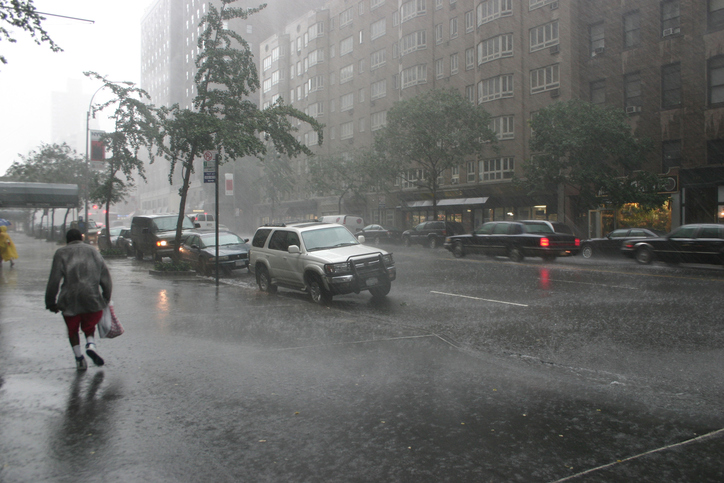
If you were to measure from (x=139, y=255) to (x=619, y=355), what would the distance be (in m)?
22.8

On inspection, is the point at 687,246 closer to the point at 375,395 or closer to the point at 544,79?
the point at 375,395

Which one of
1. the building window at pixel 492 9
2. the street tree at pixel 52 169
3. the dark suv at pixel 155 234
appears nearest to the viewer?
the dark suv at pixel 155 234

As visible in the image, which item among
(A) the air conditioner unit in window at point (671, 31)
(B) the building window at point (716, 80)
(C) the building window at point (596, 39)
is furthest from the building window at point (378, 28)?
(B) the building window at point (716, 80)

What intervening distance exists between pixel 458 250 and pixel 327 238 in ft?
41.4

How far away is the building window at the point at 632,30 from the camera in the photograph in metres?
31.4

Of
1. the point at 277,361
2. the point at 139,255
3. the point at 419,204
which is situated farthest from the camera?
the point at 419,204

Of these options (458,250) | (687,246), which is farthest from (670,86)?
(458,250)

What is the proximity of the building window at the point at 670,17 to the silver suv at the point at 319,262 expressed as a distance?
2603 centimetres

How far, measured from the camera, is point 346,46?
6222 centimetres

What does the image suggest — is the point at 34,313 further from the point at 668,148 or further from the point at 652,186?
the point at 668,148

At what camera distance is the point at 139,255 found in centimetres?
2523

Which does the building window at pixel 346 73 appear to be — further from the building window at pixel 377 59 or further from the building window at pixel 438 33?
the building window at pixel 438 33

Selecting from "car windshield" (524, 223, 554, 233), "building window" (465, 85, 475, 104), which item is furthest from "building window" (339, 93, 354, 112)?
"car windshield" (524, 223, 554, 233)

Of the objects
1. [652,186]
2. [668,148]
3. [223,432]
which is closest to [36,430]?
[223,432]
